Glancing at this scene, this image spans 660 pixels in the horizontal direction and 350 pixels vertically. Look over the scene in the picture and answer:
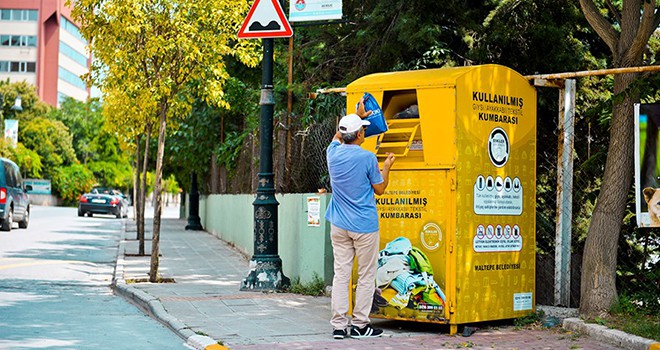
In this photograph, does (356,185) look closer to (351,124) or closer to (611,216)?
(351,124)

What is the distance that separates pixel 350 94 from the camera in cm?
917

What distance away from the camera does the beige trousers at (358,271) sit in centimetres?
809

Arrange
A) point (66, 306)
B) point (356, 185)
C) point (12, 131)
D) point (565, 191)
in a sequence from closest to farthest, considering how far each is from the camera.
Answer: point (356, 185) < point (565, 191) < point (66, 306) < point (12, 131)

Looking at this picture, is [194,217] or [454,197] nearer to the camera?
[454,197]

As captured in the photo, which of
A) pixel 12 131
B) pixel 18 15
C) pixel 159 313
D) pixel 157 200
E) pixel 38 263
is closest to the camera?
pixel 159 313

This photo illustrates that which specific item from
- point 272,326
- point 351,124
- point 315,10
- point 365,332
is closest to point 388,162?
point 351,124

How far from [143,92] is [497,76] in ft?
22.5

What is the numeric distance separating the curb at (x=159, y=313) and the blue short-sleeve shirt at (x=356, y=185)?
1540mm

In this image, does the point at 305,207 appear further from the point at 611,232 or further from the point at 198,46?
the point at 611,232

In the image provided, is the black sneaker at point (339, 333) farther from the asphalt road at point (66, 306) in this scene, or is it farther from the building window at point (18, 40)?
the building window at point (18, 40)

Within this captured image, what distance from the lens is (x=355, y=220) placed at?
805 cm

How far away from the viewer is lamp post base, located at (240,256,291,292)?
37.7 ft

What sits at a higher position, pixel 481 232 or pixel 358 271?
pixel 481 232

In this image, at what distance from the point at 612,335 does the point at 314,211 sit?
4.44 m
